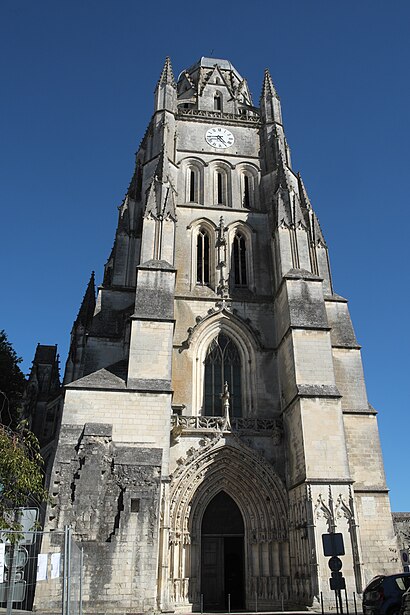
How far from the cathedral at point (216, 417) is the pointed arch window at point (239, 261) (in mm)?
59

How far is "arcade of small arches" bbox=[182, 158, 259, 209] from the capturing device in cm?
2208

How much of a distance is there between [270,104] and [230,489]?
1778cm

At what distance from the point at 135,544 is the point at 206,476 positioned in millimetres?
3794

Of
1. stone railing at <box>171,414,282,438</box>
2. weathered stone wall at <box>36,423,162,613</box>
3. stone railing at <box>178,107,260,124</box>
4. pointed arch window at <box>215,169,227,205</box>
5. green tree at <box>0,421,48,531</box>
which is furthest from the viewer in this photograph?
stone railing at <box>178,107,260,124</box>

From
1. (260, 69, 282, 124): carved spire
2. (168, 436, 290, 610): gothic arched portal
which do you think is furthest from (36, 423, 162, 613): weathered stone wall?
(260, 69, 282, 124): carved spire

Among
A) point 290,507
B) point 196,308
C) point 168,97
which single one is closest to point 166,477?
point 290,507

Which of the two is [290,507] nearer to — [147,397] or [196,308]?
[147,397]

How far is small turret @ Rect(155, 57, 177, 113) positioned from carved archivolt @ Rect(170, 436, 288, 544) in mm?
15494

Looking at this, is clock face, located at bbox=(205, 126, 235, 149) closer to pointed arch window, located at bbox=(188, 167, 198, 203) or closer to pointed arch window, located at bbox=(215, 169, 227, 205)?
pointed arch window, located at bbox=(215, 169, 227, 205)

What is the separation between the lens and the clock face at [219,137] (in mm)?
23659

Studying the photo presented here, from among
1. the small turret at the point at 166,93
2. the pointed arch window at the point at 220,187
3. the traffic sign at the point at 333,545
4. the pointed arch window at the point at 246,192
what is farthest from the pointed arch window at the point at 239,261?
the traffic sign at the point at 333,545

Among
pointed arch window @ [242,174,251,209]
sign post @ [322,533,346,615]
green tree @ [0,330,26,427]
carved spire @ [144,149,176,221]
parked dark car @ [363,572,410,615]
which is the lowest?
parked dark car @ [363,572,410,615]

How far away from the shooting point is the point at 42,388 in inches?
891

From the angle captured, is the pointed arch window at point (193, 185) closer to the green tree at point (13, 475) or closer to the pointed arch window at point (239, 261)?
the pointed arch window at point (239, 261)
